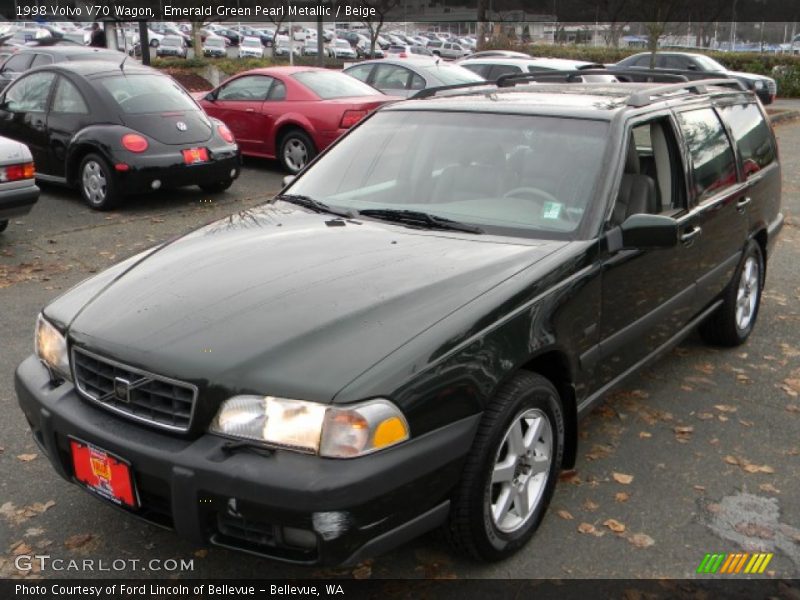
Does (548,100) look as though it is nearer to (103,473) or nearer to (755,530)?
(755,530)

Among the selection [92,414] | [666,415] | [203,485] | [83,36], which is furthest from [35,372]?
[83,36]

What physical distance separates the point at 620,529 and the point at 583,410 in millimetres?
503

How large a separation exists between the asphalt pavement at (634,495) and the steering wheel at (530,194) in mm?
1160

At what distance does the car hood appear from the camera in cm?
261

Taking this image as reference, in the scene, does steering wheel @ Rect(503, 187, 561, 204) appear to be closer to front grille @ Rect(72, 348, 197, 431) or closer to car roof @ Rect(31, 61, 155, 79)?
front grille @ Rect(72, 348, 197, 431)

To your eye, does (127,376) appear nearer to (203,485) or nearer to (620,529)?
(203,485)

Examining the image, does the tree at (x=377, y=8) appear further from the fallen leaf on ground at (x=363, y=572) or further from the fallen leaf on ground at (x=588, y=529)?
the fallen leaf on ground at (x=363, y=572)

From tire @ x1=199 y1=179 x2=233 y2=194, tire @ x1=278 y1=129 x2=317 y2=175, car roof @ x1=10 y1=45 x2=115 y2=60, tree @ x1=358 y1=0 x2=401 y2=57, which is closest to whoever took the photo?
tire @ x1=199 y1=179 x2=233 y2=194

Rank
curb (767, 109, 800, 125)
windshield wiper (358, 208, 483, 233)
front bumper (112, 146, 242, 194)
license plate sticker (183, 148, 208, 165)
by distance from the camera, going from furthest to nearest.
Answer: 1. curb (767, 109, 800, 125)
2. license plate sticker (183, 148, 208, 165)
3. front bumper (112, 146, 242, 194)
4. windshield wiper (358, 208, 483, 233)

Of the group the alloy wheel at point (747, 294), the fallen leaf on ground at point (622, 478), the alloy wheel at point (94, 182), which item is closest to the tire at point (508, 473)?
the fallen leaf on ground at point (622, 478)

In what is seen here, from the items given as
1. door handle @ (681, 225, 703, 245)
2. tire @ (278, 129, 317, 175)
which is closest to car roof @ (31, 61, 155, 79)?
tire @ (278, 129, 317, 175)

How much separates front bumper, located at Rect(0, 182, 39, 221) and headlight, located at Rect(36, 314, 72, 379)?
4440mm

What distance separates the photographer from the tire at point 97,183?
8.89 metres

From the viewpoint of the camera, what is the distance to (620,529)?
3.37m
